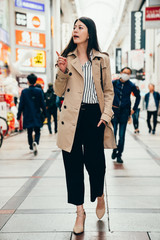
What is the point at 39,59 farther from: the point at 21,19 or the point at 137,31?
the point at 137,31

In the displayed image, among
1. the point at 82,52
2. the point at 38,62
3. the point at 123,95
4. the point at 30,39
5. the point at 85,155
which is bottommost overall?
the point at 85,155

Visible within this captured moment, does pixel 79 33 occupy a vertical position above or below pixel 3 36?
below

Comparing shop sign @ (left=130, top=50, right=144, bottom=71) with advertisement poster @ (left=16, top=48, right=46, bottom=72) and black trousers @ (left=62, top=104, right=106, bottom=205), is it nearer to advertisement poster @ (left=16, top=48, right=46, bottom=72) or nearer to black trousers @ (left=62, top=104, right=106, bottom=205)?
advertisement poster @ (left=16, top=48, right=46, bottom=72)

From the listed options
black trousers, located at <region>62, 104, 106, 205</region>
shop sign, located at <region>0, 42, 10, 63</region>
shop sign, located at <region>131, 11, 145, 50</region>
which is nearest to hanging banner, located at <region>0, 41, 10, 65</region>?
shop sign, located at <region>0, 42, 10, 63</region>

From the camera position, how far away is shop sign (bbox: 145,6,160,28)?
Answer: 480 inches

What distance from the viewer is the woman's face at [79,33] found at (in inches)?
108

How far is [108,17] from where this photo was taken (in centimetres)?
5256

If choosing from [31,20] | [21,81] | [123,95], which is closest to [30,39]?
[31,20]

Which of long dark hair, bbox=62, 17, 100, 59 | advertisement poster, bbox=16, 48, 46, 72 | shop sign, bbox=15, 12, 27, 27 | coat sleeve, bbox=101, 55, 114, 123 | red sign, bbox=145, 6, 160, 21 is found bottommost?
coat sleeve, bbox=101, 55, 114, 123

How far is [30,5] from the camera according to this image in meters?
16.8

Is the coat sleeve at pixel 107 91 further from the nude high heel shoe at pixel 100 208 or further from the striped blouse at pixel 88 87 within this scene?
the nude high heel shoe at pixel 100 208

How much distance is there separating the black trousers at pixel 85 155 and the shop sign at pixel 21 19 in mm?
14206

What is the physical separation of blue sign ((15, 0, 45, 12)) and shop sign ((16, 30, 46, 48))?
127 centimetres

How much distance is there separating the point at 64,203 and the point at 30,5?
15.1 m
